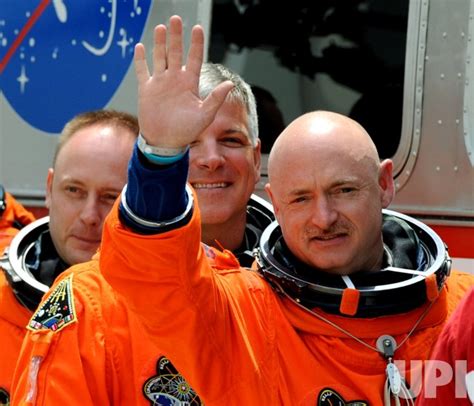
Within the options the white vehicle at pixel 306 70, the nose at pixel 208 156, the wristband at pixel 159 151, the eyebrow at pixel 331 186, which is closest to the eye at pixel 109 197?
the nose at pixel 208 156

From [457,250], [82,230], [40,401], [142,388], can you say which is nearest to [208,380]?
[142,388]

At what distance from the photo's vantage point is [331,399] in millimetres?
2514

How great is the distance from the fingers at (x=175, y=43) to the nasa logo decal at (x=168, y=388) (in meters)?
0.80

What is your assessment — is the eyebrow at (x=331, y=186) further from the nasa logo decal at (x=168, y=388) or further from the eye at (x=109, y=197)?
the eye at (x=109, y=197)

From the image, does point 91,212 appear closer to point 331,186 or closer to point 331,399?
point 331,186

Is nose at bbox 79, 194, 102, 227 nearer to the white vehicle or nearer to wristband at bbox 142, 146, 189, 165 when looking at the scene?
wristband at bbox 142, 146, 189, 165

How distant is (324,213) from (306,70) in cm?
170

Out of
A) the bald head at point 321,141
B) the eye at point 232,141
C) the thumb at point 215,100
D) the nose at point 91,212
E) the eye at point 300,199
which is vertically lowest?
the nose at point 91,212

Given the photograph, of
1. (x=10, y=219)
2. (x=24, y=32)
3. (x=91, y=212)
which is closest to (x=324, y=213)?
(x=91, y=212)

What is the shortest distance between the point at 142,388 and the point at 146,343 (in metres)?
0.12

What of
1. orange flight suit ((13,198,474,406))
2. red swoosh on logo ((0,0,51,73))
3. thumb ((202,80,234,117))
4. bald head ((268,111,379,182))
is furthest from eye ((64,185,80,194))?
red swoosh on logo ((0,0,51,73))

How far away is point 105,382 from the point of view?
2533 millimetres

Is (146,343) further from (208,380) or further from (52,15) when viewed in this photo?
(52,15)

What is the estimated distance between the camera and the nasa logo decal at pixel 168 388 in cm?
258
